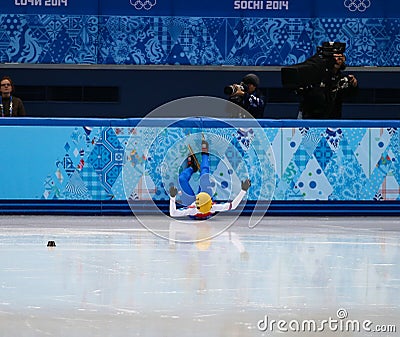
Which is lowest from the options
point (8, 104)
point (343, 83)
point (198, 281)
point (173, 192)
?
point (198, 281)

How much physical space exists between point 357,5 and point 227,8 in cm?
246

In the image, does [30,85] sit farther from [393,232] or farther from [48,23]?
[393,232]

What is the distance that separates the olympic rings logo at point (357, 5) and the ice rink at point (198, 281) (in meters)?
8.54

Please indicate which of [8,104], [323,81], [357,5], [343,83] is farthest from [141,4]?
[343,83]

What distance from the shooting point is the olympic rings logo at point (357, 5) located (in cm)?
2003

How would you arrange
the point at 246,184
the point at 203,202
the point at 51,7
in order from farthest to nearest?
the point at 51,7, the point at 246,184, the point at 203,202

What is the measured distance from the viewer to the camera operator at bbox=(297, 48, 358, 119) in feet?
47.2

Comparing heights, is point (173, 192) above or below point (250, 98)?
below

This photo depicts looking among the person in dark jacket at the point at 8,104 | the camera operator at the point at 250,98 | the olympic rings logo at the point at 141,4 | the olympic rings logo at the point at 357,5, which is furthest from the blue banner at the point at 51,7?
the camera operator at the point at 250,98

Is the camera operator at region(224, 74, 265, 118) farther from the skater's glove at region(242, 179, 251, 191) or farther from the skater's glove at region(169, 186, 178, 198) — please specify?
the skater's glove at region(169, 186, 178, 198)

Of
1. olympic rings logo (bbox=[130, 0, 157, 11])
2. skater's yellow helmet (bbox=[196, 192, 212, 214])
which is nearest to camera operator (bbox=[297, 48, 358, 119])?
skater's yellow helmet (bbox=[196, 192, 212, 214])

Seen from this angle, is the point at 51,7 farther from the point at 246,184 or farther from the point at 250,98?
the point at 246,184

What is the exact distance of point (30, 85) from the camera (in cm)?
2075

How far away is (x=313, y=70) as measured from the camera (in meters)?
14.5
